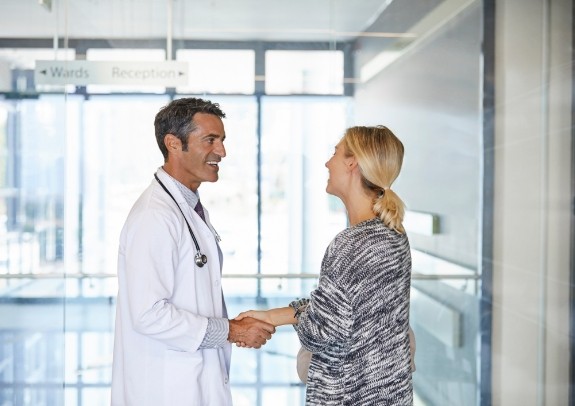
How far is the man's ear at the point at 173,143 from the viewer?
2.59m

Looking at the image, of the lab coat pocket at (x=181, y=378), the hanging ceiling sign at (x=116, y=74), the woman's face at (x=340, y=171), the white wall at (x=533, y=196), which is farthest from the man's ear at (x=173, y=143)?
the white wall at (x=533, y=196)

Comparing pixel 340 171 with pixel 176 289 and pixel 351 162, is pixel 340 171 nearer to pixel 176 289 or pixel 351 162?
pixel 351 162

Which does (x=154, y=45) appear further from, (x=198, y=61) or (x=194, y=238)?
(x=194, y=238)

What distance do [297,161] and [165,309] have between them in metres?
2.16

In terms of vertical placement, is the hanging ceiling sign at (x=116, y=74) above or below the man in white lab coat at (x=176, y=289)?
above

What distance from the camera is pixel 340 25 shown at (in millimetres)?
4293

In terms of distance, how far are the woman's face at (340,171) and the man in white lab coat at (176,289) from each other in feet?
1.57

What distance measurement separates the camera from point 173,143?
8.50 ft

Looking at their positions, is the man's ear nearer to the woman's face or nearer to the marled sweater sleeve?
the woman's face

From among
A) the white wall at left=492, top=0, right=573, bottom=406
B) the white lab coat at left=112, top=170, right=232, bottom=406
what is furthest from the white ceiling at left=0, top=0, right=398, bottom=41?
the white lab coat at left=112, top=170, right=232, bottom=406

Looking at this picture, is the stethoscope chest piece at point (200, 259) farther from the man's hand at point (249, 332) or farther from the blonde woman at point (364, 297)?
the blonde woman at point (364, 297)

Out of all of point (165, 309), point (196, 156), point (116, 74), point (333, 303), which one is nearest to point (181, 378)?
point (165, 309)

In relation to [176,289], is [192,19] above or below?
above

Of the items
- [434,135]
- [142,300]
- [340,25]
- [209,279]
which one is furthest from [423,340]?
[142,300]
